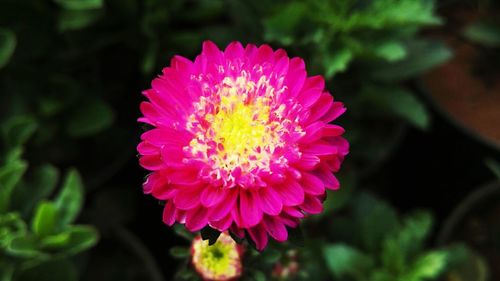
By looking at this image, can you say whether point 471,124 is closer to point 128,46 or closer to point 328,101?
point 128,46

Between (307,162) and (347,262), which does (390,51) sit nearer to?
(347,262)

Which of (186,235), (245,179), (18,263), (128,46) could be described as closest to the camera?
(245,179)

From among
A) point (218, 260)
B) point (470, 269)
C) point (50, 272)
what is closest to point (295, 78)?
point (218, 260)

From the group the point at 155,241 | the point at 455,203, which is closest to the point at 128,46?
the point at 155,241

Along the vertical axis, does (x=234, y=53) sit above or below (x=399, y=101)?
above

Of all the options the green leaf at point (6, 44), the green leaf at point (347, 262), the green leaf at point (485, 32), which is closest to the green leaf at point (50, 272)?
the green leaf at point (6, 44)

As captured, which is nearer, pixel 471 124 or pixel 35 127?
pixel 35 127

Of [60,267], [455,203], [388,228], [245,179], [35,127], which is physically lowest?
[455,203]
